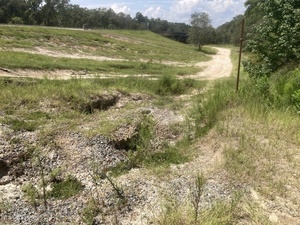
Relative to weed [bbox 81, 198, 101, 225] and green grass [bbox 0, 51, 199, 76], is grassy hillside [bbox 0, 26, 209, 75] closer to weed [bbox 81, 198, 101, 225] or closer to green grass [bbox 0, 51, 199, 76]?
green grass [bbox 0, 51, 199, 76]

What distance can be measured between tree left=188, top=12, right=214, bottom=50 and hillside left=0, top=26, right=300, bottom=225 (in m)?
51.9

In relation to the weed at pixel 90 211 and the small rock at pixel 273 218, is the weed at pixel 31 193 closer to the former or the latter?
the weed at pixel 90 211

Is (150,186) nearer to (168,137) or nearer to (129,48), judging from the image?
(168,137)

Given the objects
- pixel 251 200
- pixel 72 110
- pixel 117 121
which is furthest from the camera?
pixel 72 110

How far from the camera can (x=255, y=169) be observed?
7395 mm

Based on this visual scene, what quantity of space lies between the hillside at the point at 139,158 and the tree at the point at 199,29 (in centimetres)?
5189

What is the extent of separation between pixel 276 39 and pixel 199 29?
5375 cm

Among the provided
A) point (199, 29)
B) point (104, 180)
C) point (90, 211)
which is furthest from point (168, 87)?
point (199, 29)

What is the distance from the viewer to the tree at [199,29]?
63031 millimetres

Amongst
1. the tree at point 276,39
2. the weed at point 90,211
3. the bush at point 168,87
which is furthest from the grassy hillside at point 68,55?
the weed at point 90,211

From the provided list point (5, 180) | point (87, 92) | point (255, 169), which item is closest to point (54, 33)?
point (87, 92)

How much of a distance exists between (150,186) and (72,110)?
560cm

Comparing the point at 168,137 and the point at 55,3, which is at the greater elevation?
the point at 55,3

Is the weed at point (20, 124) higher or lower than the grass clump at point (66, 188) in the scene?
higher
